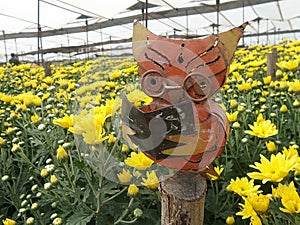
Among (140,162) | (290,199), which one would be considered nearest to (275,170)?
(290,199)

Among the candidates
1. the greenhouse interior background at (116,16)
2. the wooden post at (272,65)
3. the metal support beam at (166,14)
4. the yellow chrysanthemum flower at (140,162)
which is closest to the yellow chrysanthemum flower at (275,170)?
the yellow chrysanthemum flower at (140,162)

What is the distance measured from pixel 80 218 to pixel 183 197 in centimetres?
39

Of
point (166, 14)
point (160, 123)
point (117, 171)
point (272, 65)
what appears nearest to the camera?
point (160, 123)

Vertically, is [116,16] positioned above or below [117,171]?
above

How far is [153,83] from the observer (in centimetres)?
37

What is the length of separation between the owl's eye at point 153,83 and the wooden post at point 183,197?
0.10 metres

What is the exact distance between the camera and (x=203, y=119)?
1.17 feet

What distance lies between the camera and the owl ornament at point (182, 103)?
350 millimetres

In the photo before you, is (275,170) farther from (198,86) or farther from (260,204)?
(198,86)

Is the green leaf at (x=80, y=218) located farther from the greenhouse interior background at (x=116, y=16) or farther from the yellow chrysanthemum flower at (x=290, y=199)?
the greenhouse interior background at (x=116, y=16)

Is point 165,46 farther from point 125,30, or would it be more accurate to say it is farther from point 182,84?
point 125,30

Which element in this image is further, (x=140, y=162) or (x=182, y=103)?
Result: (x=140, y=162)

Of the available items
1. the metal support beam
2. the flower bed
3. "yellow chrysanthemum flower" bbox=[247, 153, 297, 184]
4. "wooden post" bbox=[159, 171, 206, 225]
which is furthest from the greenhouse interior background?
"wooden post" bbox=[159, 171, 206, 225]

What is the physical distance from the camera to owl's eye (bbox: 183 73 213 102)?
1.16 ft
